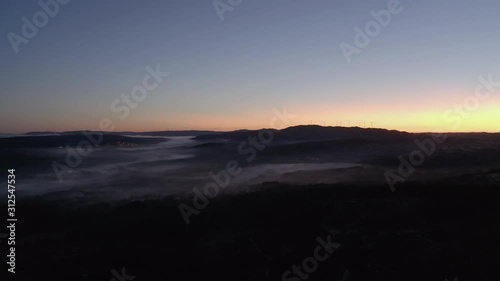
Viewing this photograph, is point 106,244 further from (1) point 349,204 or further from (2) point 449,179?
(2) point 449,179

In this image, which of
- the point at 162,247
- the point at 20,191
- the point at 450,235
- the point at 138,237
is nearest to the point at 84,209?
the point at 138,237

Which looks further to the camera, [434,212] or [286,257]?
[434,212]

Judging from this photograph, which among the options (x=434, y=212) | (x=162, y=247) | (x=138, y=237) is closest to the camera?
(x=162, y=247)

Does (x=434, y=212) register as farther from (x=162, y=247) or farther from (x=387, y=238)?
(x=162, y=247)

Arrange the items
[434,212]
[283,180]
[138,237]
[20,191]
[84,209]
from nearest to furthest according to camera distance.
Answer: [138,237], [434,212], [84,209], [20,191], [283,180]

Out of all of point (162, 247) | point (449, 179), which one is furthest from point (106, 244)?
point (449, 179)

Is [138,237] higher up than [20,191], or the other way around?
[20,191]

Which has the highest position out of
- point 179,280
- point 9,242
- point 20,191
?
point 20,191
